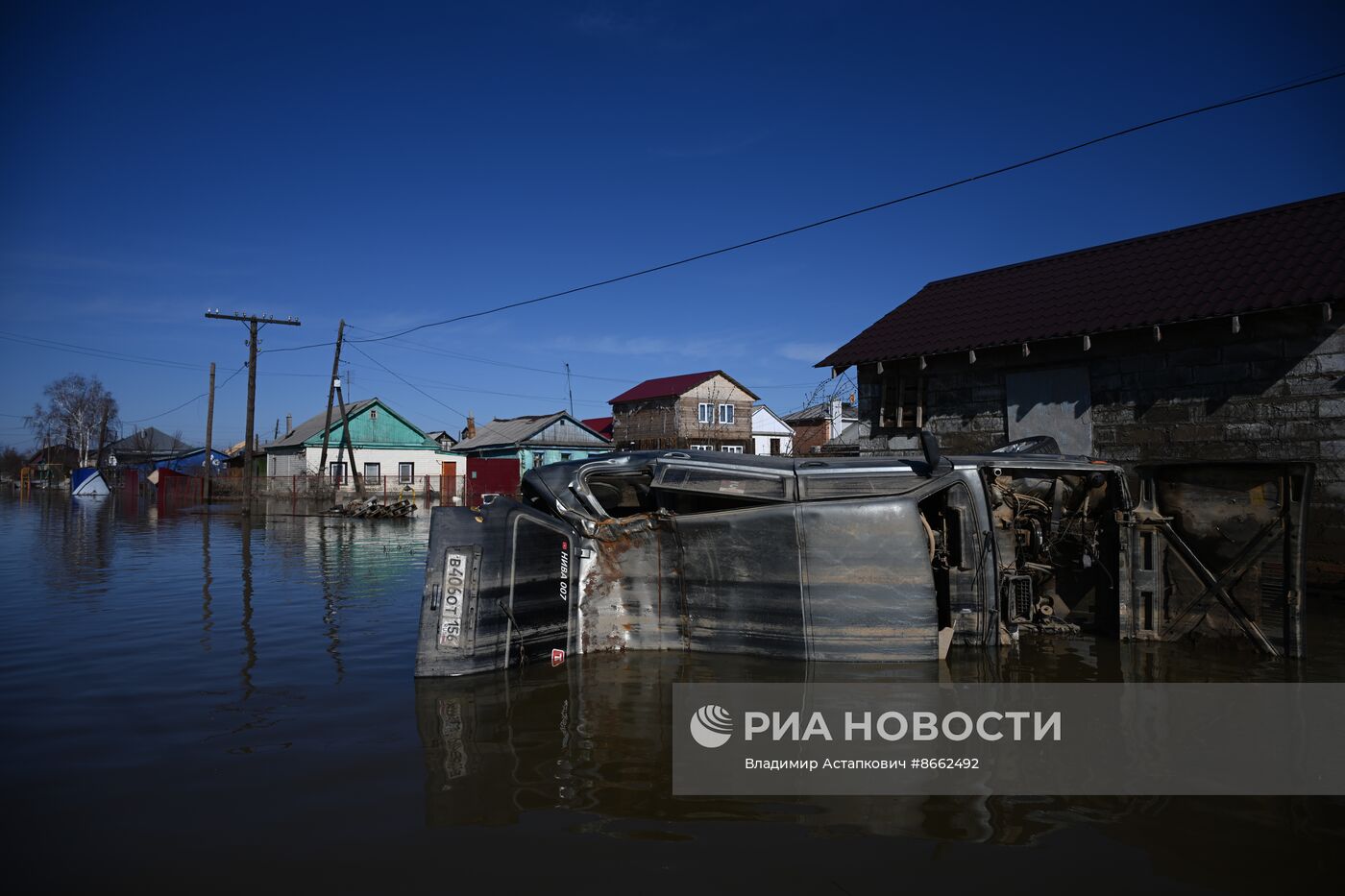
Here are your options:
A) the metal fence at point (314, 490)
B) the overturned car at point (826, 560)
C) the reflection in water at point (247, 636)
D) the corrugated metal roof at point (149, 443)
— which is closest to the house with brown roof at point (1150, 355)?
the overturned car at point (826, 560)

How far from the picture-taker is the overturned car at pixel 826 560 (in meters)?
6.86

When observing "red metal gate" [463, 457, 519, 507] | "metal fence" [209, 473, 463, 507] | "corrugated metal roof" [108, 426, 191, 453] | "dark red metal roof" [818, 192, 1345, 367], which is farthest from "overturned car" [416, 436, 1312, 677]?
"corrugated metal roof" [108, 426, 191, 453]

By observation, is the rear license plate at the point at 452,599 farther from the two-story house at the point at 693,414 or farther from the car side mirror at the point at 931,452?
the two-story house at the point at 693,414

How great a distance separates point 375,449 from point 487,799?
49293 millimetres

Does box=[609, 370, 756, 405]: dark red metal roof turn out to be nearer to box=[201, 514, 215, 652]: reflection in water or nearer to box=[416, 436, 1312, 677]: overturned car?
box=[201, 514, 215, 652]: reflection in water

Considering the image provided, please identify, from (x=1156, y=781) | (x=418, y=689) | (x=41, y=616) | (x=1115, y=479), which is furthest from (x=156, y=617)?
(x=1115, y=479)

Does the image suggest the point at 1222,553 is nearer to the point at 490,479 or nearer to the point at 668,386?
the point at 490,479

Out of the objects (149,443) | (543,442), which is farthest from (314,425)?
(149,443)

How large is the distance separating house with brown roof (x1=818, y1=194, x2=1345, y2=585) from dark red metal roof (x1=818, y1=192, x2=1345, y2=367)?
0.04 meters

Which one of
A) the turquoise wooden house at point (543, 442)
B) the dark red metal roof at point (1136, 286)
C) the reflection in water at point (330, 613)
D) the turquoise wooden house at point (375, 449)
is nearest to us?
the reflection in water at point (330, 613)

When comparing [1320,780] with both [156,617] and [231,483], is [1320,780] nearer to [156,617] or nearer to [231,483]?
[156,617]

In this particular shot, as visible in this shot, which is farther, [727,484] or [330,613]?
[330,613]

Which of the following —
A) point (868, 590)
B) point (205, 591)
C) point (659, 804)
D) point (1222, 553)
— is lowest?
point (659, 804)

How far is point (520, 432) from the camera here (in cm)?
4941
